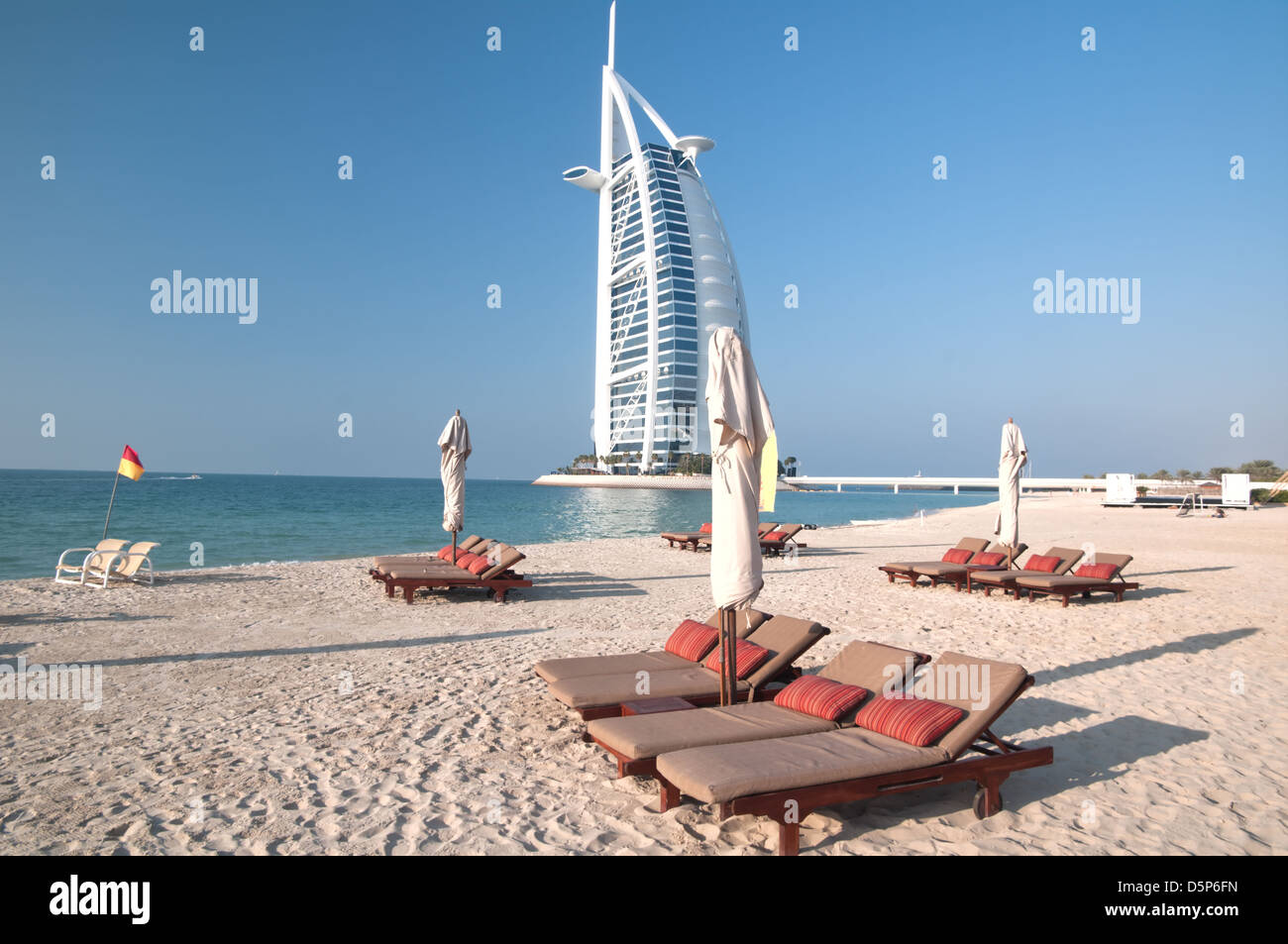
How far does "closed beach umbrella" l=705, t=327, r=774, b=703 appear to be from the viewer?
4273 millimetres

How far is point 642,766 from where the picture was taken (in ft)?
11.7

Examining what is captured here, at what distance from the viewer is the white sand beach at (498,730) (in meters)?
3.34

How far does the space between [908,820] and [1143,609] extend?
7.52m

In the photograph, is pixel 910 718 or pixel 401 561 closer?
pixel 910 718

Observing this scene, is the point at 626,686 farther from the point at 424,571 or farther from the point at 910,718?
the point at 424,571

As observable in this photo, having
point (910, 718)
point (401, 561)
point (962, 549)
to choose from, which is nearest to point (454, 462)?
point (401, 561)

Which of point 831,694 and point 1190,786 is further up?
point 831,694

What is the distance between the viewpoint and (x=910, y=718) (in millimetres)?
3744

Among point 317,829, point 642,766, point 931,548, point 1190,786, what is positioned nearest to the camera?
point 317,829

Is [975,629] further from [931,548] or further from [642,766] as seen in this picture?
[931,548]

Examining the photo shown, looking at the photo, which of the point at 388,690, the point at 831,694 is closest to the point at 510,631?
the point at 388,690

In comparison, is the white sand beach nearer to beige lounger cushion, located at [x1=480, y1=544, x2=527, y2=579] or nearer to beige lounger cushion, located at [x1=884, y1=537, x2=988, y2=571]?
beige lounger cushion, located at [x1=480, y1=544, x2=527, y2=579]

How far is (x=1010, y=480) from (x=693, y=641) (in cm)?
747

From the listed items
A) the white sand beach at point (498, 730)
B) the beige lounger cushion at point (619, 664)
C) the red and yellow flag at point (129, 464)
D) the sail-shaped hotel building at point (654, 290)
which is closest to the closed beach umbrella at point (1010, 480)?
the white sand beach at point (498, 730)
